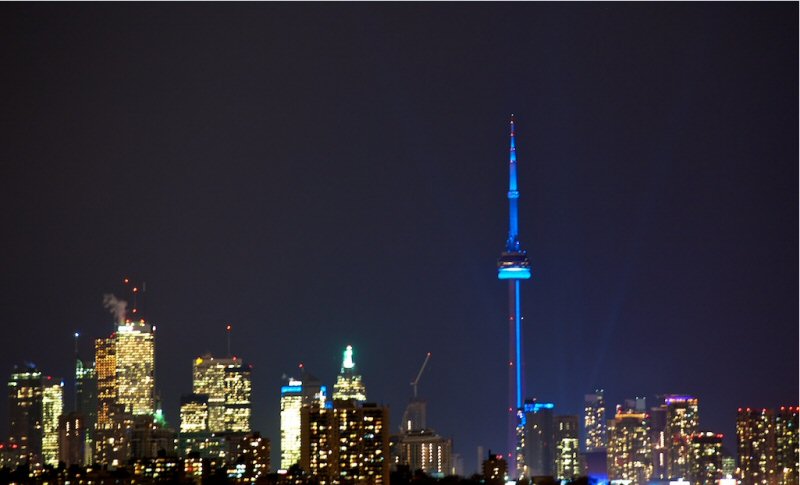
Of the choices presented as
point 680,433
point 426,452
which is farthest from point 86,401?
point 680,433

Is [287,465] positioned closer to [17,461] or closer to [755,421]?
[17,461]

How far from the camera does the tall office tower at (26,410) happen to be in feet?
161

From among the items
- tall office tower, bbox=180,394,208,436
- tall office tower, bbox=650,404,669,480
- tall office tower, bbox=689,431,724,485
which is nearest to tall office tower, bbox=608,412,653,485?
tall office tower, bbox=650,404,669,480

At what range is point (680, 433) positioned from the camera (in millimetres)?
51281

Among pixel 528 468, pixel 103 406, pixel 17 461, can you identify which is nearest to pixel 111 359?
pixel 103 406

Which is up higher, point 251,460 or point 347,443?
point 347,443

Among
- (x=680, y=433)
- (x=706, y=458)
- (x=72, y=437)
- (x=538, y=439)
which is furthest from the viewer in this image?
(x=538, y=439)

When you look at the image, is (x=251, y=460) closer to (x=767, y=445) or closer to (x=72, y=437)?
(x=72, y=437)

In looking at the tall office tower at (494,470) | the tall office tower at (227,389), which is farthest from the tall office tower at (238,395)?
the tall office tower at (494,470)

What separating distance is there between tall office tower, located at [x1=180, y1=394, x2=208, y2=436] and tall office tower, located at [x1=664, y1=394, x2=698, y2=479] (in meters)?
10.9

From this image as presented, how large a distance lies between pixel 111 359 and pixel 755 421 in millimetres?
15823

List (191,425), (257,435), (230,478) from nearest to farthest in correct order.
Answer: (230,478) < (257,435) < (191,425)

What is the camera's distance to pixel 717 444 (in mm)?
50188

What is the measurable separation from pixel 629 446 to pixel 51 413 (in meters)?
13.6
